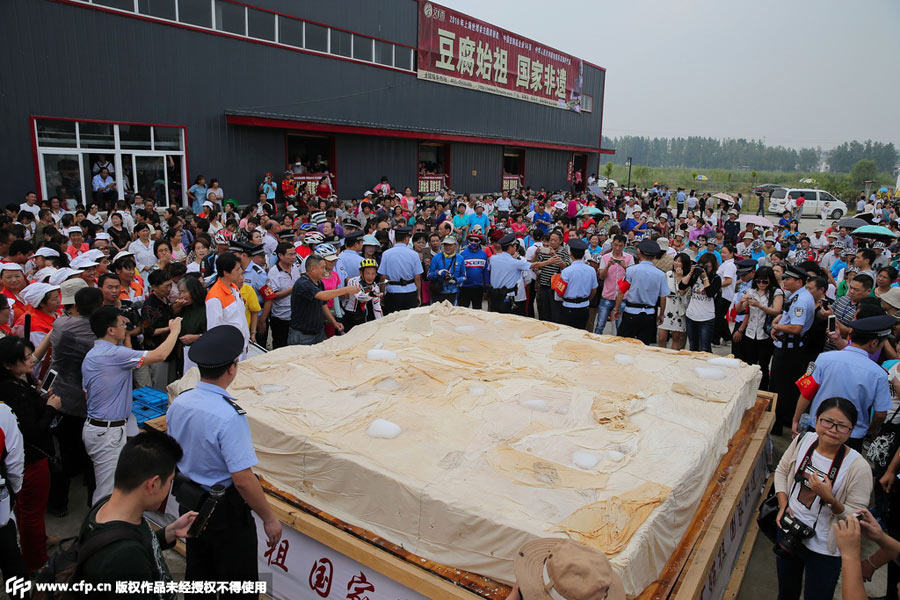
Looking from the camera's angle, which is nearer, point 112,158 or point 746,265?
point 746,265

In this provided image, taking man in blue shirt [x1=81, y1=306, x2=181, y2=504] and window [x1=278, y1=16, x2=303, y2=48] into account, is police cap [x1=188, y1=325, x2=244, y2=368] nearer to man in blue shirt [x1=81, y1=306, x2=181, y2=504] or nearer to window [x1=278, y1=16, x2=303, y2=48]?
man in blue shirt [x1=81, y1=306, x2=181, y2=504]

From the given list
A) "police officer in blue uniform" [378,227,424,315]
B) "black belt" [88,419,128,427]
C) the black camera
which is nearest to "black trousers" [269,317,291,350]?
"police officer in blue uniform" [378,227,424,315]

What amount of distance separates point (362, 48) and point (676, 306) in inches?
587

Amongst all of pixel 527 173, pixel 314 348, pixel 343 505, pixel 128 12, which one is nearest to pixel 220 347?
pixel 343 505

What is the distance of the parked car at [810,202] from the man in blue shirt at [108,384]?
3514cm

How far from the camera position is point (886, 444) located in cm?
405

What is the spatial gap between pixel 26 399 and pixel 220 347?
1839 millimetres

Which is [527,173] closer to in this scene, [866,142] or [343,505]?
[343,505]

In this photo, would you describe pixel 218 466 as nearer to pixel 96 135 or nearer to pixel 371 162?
pixel 96 135

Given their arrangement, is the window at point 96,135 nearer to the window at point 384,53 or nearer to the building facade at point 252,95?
the building facade at point 252,95

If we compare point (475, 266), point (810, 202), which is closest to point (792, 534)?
point (475, 266)

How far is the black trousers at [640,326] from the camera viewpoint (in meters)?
7.50

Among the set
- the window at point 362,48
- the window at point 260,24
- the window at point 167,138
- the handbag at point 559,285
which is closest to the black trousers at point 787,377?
the handbag at point 559,285

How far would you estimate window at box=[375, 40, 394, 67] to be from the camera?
1912cm
